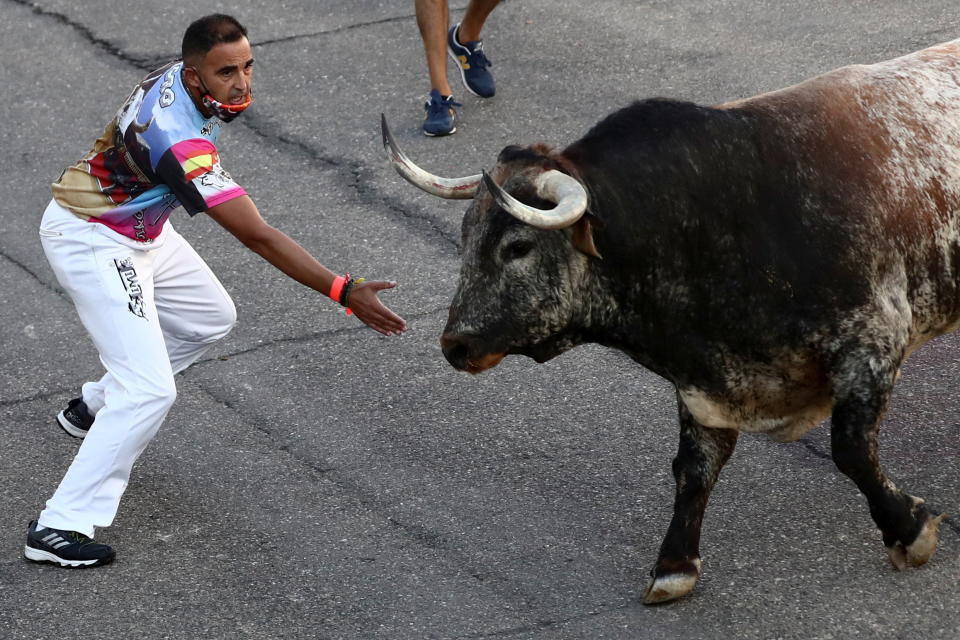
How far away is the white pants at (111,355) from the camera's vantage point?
5.18 metres

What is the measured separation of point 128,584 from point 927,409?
310cm

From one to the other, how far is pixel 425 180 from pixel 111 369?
1.44m

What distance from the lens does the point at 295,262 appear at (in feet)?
16.5

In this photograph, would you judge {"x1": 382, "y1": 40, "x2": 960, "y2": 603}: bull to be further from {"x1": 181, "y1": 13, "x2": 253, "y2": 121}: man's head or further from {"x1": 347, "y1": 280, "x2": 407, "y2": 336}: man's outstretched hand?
{"x1": 181, "y1": 13, "x2": 253, "y2": 121}: man's head

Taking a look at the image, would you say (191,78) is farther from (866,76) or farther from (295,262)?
(866,76)

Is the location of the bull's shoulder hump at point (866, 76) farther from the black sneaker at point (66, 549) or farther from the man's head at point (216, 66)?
the black sneaker at point (66, 549)

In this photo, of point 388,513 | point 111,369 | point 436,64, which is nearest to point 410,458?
point 388,513

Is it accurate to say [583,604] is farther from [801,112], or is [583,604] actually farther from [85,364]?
[85,364]

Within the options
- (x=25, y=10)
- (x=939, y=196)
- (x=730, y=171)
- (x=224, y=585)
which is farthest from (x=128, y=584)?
(x=25, y=10)

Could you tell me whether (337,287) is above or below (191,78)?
below

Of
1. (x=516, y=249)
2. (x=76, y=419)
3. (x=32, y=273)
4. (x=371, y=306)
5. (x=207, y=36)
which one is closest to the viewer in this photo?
(x=516, y=249)

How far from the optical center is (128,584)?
16.6 ft

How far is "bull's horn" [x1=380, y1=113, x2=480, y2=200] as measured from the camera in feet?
15.1

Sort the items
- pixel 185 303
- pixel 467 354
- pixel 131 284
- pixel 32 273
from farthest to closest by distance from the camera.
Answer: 1. pixel 32 273
2. pixel 185 303
3. pixel 131 284
4. pixel 467 354
